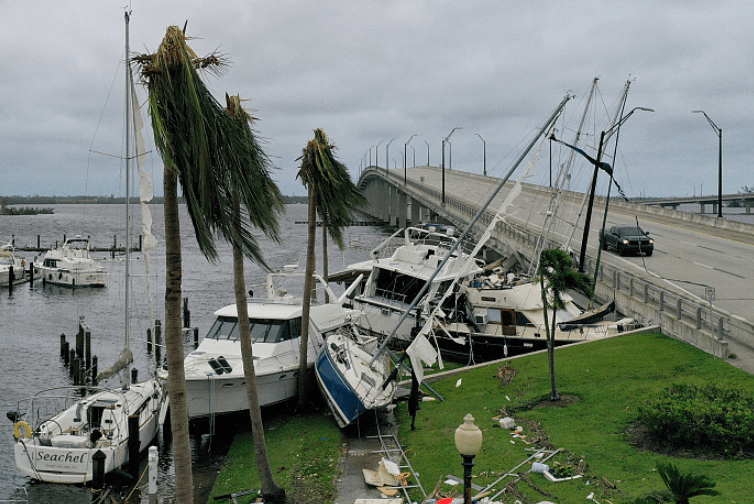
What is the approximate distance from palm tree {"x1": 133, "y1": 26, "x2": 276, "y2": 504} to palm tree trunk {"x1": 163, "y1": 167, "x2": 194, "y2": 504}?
0.05ft

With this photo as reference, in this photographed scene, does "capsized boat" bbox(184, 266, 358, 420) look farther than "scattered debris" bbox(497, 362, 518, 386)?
No

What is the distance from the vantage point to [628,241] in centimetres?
3725

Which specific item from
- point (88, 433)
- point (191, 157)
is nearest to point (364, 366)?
point (88, 433)

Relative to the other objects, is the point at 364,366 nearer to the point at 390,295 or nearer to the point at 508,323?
the point at 508,323

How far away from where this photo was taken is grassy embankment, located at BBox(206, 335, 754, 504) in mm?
11992

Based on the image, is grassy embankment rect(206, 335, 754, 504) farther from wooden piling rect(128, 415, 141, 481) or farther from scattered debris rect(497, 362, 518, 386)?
wooden piling rect(128, 415, 141, 481)

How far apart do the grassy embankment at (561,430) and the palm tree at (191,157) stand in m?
6.52

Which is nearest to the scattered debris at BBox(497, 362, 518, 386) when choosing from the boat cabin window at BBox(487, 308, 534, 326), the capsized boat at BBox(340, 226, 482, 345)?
the boat cabin window at BBox(487, 308, 534, 326)

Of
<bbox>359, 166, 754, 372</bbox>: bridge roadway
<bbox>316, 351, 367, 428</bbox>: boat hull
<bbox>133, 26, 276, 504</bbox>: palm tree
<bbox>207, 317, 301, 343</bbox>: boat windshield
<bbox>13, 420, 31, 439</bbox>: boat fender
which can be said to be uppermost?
<bbox>133, 26, 276, 504</bbox>: palm tree

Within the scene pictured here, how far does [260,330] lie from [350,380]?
4.47 m

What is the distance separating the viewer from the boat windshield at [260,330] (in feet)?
71.8

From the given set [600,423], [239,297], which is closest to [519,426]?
[600,423]

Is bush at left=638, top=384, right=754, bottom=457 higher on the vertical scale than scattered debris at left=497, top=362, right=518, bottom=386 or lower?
higher

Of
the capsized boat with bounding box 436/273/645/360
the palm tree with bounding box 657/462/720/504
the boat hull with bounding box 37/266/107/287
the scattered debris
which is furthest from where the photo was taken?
the boat hull with bounding box 37/266/107/287
